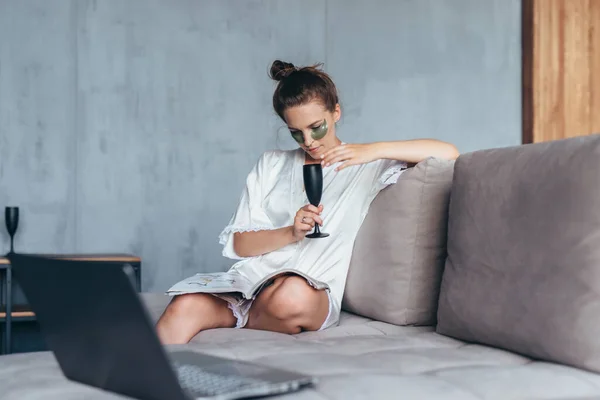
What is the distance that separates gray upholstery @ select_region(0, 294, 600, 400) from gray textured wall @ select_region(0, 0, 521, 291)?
2.53 m

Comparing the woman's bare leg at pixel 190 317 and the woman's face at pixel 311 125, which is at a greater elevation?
the woman's face at pixel 311 125

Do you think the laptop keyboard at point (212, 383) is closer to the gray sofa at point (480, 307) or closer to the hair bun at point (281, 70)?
the gray sofa at point (480, 307)

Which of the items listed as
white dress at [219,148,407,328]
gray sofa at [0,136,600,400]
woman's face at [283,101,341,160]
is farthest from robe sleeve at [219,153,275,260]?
A: gray sofa at [0,136,600,400]

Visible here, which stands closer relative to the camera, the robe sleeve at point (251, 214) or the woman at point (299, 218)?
the woman at point (299, 218)

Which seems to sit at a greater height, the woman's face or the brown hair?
the brown hair

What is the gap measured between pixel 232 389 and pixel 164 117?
3.44 meters

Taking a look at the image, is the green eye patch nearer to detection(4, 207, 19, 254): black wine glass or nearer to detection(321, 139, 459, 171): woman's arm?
detection(321, 139, 459, 171): woman's arm

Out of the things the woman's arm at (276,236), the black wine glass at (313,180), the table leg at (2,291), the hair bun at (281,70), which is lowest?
the table leg at (2,291)

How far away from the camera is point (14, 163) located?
156 inches

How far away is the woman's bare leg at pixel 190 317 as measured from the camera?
6.93 feet

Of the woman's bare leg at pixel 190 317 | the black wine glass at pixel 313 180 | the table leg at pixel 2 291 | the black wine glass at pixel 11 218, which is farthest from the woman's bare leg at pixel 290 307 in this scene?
the table leg at pixel 2 291

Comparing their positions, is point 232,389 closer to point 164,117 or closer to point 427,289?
point 427,289

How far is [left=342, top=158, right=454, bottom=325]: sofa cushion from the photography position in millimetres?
2107

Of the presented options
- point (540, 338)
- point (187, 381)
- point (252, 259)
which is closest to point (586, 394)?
point (540, 338)
